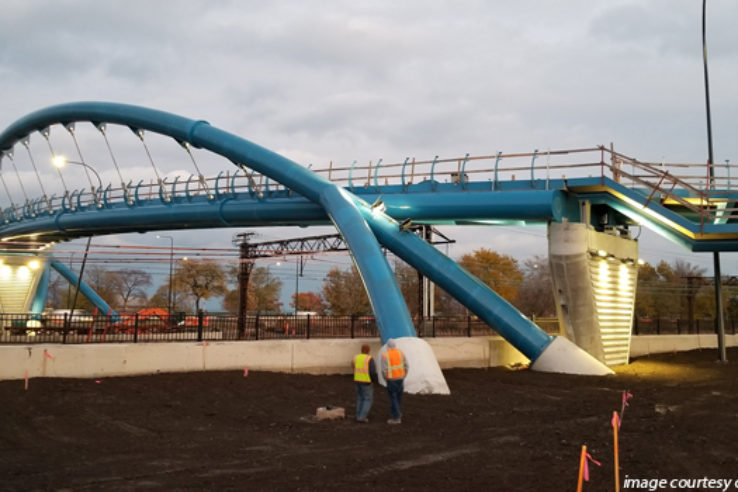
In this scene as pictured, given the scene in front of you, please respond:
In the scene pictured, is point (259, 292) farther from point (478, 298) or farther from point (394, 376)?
point (394, 376)

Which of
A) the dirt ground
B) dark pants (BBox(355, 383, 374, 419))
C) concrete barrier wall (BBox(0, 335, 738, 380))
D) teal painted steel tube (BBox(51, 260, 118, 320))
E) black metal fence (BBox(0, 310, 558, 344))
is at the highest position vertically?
teal painted steel tube (BBox(51, 260, 118, 320))

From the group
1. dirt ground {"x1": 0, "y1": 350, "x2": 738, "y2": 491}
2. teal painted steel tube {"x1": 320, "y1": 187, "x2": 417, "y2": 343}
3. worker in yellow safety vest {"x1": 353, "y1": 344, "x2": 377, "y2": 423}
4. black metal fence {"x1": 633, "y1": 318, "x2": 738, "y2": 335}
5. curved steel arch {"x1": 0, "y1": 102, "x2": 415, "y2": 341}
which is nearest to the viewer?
dirt ground {"x1": 0, "y1": 350, "x2": 738, "y2": 491}

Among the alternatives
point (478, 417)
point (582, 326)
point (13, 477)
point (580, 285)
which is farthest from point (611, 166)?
point (13, 477)

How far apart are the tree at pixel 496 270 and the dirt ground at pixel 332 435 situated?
56876 mm

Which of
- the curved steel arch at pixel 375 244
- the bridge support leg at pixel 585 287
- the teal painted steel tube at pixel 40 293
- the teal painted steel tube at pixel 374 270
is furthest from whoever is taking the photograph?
the teal painted steel tube at pixel 40 293

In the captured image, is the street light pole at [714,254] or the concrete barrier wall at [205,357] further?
the street light pole at [714,254]

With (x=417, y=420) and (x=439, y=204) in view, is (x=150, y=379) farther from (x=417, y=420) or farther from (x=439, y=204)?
A: (x=439, y=204)

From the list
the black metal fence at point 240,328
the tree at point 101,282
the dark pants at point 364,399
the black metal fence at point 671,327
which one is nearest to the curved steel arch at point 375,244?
the black metal fence at point 240,328

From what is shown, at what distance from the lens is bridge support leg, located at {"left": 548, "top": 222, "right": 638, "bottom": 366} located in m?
21.2

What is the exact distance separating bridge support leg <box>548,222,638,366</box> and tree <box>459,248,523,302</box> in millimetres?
51543

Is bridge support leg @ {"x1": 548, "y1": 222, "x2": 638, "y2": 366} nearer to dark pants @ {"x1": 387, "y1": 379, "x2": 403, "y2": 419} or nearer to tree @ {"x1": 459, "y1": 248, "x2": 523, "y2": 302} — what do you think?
dark pants @ {"x1": 387, "y1": 379, "x2": 403, "y2": 419}

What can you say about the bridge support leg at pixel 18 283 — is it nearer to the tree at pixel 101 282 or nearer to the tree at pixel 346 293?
the tree at pixel 346 293

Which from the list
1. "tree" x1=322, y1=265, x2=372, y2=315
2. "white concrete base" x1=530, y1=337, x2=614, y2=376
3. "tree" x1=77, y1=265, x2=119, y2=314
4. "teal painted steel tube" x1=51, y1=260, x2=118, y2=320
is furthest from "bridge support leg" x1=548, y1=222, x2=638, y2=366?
"tree" x1=77, y1=265, x2=119, y2=314

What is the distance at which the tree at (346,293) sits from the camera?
6762 centimetres
